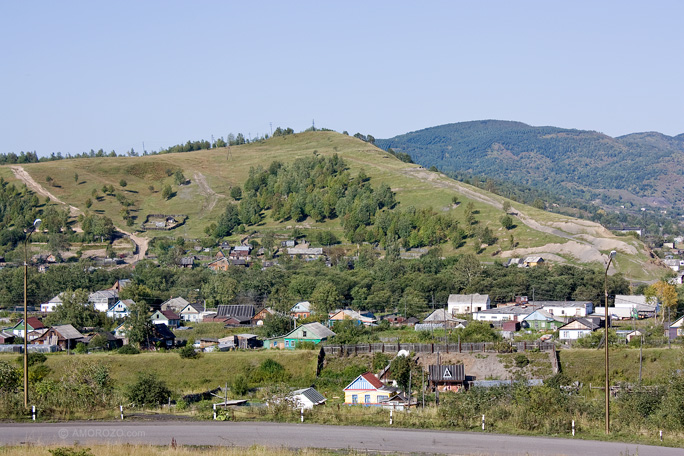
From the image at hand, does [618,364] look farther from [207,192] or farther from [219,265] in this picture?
[207,192]

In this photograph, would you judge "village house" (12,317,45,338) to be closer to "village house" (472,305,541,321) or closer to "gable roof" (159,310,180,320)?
"gable roof" (159,310,180,320)

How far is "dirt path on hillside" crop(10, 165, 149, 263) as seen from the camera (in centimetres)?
9556

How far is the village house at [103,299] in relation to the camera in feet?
213

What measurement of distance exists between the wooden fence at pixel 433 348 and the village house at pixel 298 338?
489cm

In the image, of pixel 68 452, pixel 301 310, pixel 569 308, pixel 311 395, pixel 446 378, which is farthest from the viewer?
pixel 301 310

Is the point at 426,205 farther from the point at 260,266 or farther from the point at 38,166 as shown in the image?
the point at 38,166

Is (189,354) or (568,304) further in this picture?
(568,304)

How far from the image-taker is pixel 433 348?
4109cm

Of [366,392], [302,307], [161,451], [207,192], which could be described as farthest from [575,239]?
[161,451]

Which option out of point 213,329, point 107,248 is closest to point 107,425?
point 213,329

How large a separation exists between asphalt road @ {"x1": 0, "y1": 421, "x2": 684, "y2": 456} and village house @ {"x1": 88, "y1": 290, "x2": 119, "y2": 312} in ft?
153

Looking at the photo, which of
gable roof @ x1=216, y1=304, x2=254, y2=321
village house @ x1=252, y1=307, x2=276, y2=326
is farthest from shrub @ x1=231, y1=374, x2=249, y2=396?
gable roof @ x1=216, y1=304, x2=254, y2=321

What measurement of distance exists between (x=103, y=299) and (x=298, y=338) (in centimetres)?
2533

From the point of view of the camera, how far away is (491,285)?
218ft
